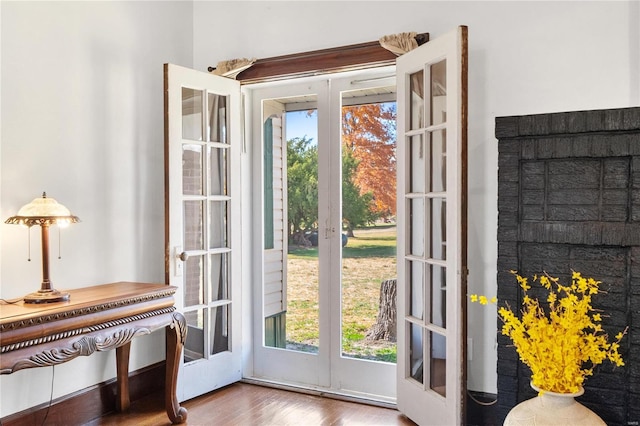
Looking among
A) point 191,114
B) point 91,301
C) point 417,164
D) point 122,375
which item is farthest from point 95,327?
point 417,164

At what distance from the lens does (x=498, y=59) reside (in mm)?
3055

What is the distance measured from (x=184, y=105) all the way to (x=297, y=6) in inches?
39.5

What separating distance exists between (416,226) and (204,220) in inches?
55.3

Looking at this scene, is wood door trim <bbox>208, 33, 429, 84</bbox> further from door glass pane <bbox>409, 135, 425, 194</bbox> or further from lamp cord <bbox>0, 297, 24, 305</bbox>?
lamp cord <bbox>0, 297, 24, 305</bbox>

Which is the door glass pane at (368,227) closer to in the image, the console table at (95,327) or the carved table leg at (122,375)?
the console table at (95,327)

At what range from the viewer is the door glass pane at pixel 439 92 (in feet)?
9.56

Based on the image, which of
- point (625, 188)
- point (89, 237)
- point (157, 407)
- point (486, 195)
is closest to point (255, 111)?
point (89, 237)

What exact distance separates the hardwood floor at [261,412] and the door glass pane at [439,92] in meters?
1.75

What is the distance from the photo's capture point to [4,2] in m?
2.78

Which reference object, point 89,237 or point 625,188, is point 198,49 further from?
point 625,188

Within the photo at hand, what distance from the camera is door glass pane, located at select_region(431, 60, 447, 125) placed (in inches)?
115

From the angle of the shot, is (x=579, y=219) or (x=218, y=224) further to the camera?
(x=218, y=224)

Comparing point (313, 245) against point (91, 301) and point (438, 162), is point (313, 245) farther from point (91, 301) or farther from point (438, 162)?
point (91, 301)

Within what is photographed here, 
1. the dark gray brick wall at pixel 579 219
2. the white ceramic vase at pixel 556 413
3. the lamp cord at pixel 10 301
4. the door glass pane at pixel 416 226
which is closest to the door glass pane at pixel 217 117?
the door glass pane at pixel 416 226
